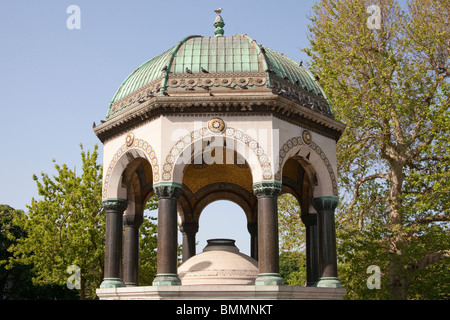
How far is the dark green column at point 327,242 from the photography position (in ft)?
57.1

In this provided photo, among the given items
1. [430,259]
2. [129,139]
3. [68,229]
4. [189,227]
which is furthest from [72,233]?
[430,259]

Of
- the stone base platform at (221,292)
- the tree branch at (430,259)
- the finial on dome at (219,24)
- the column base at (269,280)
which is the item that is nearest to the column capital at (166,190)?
the stone base platform at (221,292)

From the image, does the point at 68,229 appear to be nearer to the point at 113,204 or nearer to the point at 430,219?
the point at 113,204

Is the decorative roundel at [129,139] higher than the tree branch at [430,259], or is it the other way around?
the decorative roundel at [129,139]

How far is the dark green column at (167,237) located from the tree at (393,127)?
1146cm

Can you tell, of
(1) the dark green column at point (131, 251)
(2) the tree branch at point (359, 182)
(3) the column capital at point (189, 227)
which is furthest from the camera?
(2) the tree branch at point (359, 182)

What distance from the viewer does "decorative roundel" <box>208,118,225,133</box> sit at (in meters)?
16.1

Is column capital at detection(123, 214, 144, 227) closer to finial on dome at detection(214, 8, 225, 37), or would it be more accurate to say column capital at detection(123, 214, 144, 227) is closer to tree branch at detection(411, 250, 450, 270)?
finial on dome at detection(214, 8, 225, 37)

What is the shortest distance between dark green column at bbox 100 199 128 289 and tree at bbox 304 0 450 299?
37.3ft

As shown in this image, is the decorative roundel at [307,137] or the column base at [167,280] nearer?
the column base at [167,280]

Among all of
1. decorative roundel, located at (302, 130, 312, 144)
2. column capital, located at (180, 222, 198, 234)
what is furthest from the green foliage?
decorative roundel, located at (302, 130, 312, 144)

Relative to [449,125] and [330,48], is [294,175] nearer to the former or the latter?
[449,125]

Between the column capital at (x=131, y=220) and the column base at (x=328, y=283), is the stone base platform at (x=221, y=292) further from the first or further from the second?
the column capital at (x=131, y=220)

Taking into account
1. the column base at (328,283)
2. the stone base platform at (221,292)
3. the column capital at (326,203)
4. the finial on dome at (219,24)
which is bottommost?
the stone base platform at (221,292)
